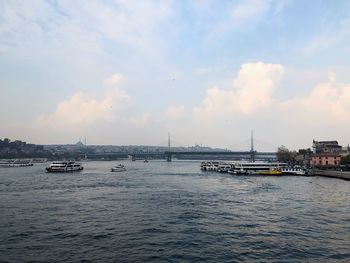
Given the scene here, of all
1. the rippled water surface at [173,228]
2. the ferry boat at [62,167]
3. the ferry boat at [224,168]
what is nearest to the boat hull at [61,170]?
the ferry boat at [62,167]

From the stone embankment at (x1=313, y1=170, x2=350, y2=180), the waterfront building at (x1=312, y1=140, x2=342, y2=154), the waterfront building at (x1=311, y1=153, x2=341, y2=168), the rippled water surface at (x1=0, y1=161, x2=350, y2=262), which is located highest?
the waterfront building at (x1=312, y1=140, x2=342, y2=154)

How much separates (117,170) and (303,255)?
230ft

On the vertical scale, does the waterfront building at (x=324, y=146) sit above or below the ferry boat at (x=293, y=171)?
above

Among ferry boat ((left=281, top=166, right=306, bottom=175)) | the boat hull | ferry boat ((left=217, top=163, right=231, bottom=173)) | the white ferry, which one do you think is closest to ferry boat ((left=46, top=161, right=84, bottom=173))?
the boat hull

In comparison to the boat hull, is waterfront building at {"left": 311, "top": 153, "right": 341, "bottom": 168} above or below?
above

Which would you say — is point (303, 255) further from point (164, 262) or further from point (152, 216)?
point (152, 216)

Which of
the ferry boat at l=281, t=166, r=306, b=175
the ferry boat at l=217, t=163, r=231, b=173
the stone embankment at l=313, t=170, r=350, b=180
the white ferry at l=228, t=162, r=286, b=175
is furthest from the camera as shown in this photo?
the ferry boat at l=217, t=163, r=231, b=173

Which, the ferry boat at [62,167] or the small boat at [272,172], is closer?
the small boat at [272,172]

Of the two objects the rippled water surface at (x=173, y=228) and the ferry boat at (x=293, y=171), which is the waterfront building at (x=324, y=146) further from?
the rippled water surface at (x=173, y=228)

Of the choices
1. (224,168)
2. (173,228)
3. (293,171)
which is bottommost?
(173,228)

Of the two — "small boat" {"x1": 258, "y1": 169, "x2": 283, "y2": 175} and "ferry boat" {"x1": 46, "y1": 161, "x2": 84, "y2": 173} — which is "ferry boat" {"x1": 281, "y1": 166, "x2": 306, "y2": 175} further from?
"ferry boat" {"x1": 46, "y1": 161, "x2": 84, "y2": 173}

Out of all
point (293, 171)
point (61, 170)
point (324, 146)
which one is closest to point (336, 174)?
point (293, 171)

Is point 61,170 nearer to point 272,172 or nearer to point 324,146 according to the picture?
point 272,172

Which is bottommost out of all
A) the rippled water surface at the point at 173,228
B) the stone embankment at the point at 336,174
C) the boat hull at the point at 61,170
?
the rippled water surface at the point at 173,228
